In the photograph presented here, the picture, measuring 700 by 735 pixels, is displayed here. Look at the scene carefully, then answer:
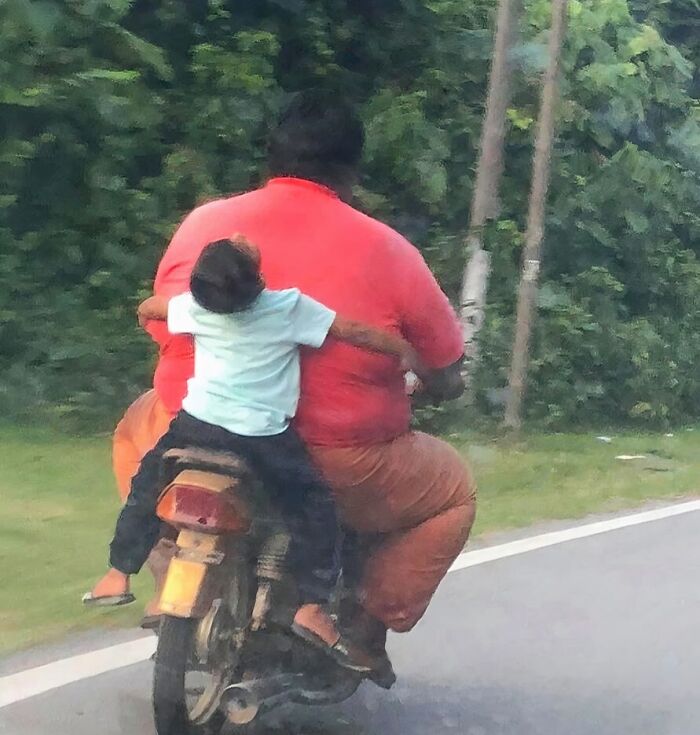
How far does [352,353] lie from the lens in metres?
4.38

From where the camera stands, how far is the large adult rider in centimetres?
440

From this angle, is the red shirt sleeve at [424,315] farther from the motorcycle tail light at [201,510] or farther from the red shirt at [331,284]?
the motorcycle tail light at [201,510]

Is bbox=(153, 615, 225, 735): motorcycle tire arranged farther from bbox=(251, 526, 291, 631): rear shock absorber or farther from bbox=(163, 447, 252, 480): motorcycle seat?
bbox=(163, 447, 252, 480): motorcycle seat

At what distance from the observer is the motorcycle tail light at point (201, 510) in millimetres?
4082

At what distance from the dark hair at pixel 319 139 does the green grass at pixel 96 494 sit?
230cm

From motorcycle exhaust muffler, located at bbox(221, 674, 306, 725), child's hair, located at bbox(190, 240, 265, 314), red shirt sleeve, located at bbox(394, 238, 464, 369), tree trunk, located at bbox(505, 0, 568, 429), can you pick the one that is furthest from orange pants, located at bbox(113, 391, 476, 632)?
tree trunk, located at bbox(505, 0, 568, 429)

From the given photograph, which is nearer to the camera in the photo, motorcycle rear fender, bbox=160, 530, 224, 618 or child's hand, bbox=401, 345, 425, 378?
motorcycle rear fender, bbox=160, 530, 224, 618

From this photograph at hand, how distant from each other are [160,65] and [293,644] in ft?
29.6

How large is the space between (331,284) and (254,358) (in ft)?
1.05

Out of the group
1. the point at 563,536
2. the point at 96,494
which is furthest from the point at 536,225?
the point at 96,494

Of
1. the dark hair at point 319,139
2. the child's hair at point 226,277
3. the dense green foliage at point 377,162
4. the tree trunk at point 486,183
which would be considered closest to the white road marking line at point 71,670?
the child's hair at point 226,277

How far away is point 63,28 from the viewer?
1170cm

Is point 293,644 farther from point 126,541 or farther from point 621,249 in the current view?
point 621,249

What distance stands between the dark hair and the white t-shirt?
44cm
